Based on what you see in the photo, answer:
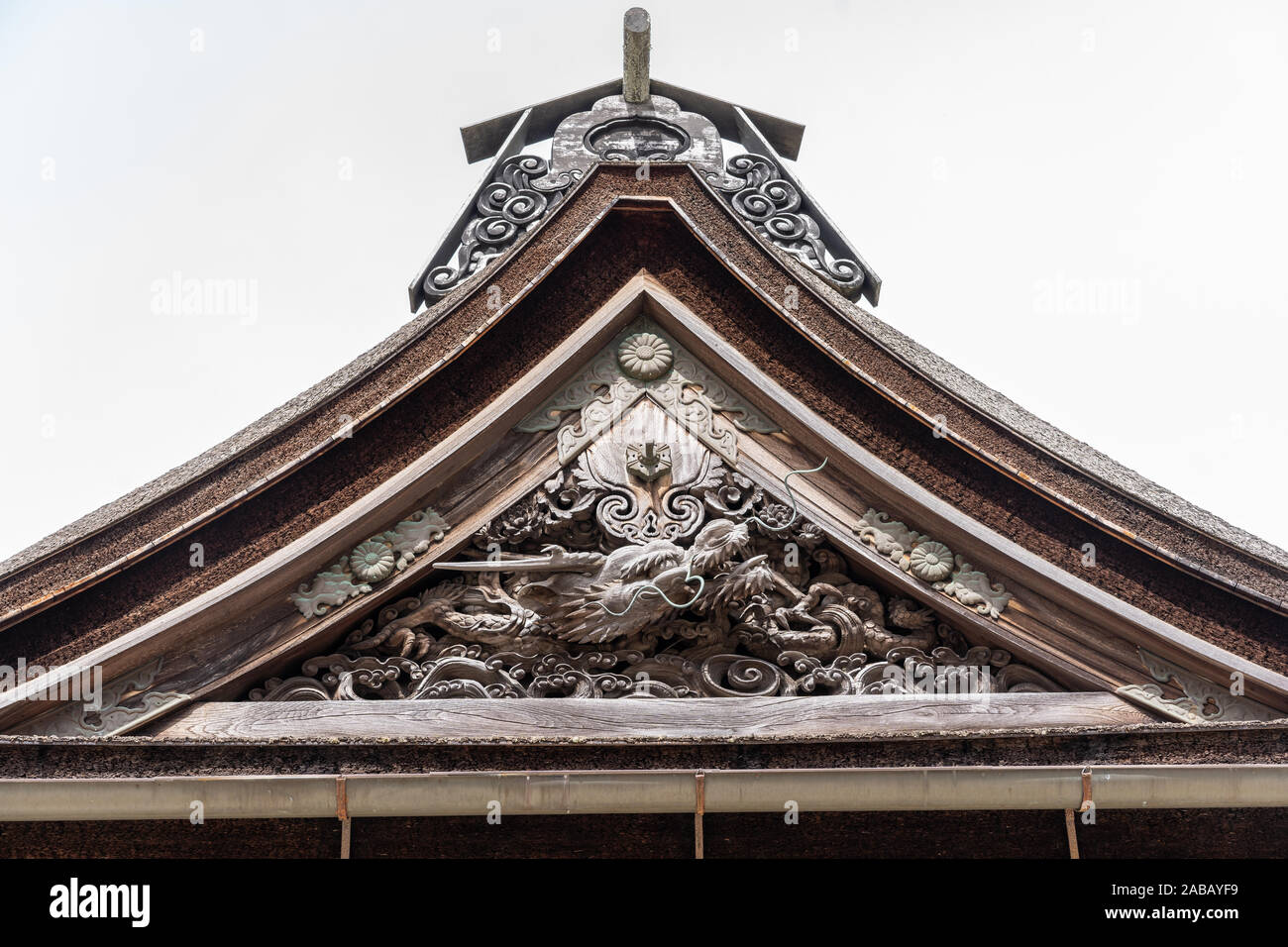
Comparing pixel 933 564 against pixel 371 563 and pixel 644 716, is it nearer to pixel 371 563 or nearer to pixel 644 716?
pixel 644 716

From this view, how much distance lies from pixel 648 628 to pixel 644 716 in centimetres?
36

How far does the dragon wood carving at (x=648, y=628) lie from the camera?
484 cm

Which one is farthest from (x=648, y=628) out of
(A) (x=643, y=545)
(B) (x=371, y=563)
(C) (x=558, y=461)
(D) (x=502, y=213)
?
(D) (x=502, y=213)

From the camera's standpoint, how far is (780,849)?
4.41 metres

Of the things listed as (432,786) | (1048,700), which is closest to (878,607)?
(1048,700)

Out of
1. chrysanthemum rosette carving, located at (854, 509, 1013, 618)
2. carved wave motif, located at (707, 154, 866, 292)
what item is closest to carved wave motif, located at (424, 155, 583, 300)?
carved wave motif, located at (707, 154, 866, 292)

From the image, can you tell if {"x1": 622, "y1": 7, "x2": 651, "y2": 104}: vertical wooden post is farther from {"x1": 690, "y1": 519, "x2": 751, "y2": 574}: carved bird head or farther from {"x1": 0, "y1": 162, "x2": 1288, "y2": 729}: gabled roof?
{"x1": 690, "y1": 519, "x2": 751, "y2": 574}: carved bird head

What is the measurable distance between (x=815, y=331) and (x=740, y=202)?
6.33 ft

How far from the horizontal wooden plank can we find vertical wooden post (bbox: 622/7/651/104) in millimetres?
4054

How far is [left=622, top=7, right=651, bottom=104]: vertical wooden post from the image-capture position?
286 inches

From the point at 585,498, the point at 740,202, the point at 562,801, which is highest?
the point at 740,202

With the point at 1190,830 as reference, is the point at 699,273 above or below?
above

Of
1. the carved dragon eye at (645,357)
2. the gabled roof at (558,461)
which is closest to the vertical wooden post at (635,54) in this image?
the gabled roof at (558,461)
